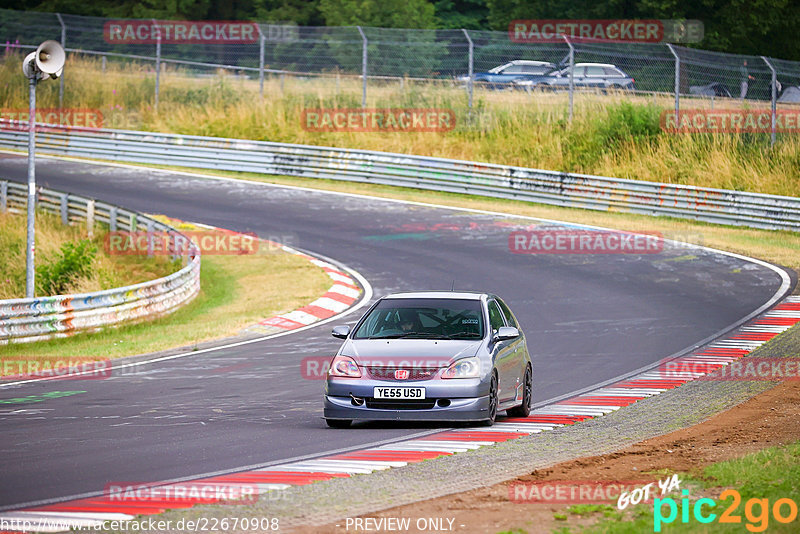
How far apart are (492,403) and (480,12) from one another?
6491cm

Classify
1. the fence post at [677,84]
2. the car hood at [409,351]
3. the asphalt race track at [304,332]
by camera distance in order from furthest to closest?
1. the fence post at [677,84]
2. the car hood at [409,351]
3. the asphalt race track at [304,332]

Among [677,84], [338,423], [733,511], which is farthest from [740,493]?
[677,84]

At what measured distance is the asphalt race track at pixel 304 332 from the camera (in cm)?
993

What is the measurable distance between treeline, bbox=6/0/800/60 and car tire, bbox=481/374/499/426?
4552cm

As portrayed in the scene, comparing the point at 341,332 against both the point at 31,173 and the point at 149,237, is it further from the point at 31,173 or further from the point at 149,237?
the point at 149,237

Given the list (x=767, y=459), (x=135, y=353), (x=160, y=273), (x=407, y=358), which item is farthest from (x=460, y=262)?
(x=767, y=459)

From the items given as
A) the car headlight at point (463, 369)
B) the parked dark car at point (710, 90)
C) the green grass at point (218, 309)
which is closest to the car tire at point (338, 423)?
the car headlight at point (463, 369)

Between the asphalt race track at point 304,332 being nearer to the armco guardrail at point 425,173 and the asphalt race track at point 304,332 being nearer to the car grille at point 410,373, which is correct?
the car grille at point 410,373

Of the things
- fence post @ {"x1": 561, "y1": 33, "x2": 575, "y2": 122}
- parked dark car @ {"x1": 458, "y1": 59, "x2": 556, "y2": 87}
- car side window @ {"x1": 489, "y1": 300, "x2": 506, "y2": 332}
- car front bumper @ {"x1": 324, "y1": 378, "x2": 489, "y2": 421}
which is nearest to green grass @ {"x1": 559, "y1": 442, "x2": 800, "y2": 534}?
car front bumper @ {"x1": 324, "y1": 378, "x2": 489, "y2": 421}

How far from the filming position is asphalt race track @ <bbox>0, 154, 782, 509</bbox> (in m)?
9.93

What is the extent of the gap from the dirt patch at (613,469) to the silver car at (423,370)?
1816 millimetres

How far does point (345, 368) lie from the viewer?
11.4 metres

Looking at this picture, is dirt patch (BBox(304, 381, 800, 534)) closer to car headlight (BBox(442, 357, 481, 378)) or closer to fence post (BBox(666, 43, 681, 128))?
car headlight (BBox(442, 357, 481, 378))

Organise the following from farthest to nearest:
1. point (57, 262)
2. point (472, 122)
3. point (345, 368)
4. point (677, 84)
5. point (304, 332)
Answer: point (472, 122), point (677, 84), point (57, 262), point (304, 332), point (345, 368)
